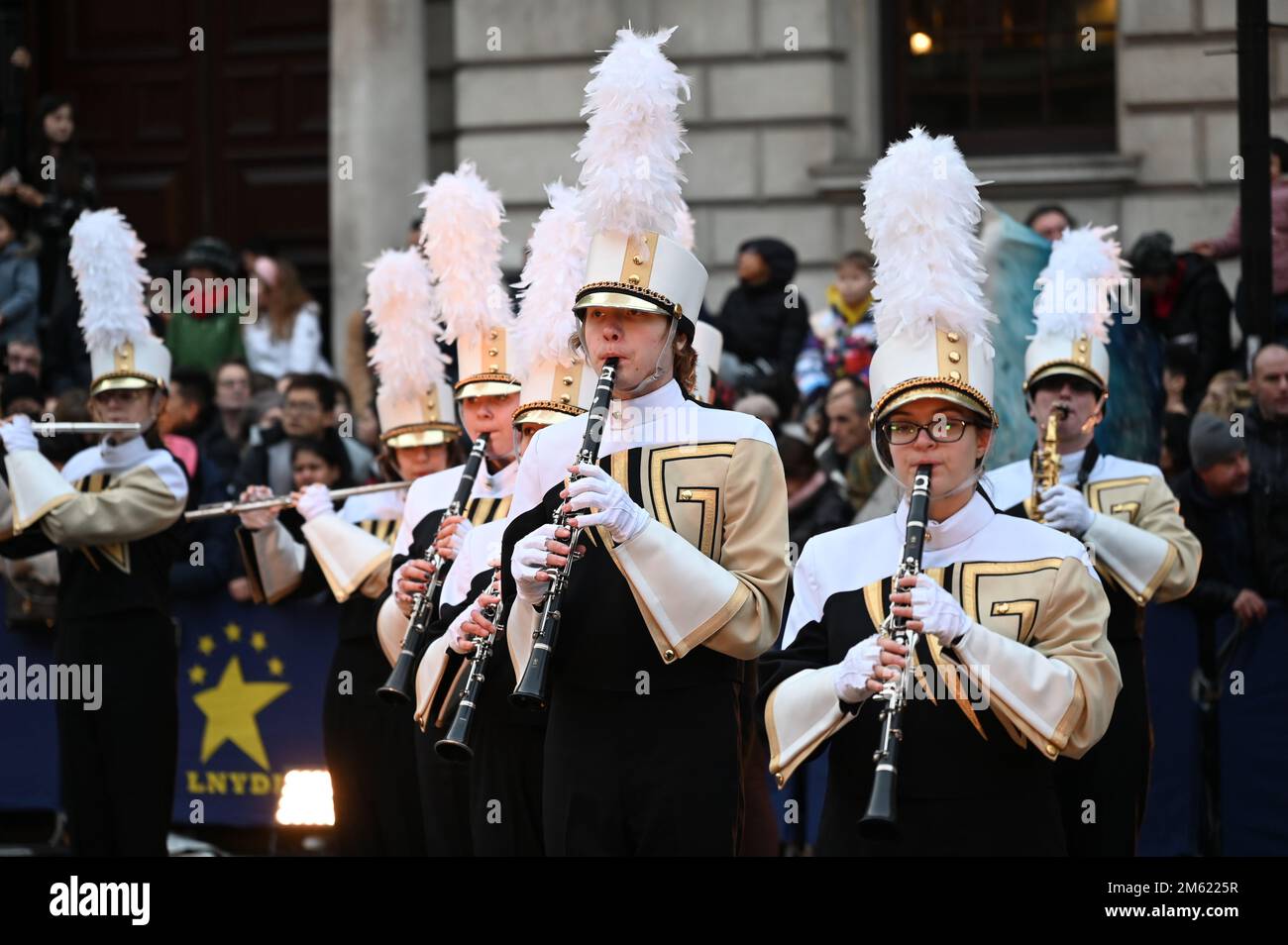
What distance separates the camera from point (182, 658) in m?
10.6

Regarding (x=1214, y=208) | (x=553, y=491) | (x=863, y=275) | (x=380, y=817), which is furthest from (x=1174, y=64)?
(x=553, y=491)

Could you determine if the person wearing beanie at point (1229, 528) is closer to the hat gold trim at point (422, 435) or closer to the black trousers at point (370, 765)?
the hat gold trim at point (422, 435)

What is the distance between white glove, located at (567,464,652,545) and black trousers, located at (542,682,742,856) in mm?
479

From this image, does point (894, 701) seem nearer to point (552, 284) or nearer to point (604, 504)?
point (604, 504)

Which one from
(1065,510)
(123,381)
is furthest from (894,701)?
(123,381)

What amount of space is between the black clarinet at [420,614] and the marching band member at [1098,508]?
5.72 feet

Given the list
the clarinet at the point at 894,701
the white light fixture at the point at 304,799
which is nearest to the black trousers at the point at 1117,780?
the clarinet at the point at 894,701

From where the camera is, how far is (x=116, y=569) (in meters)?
8.45

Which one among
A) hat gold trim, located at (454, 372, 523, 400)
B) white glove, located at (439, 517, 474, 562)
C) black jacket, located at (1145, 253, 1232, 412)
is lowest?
white glove, located at (439, 517, 474, 562)

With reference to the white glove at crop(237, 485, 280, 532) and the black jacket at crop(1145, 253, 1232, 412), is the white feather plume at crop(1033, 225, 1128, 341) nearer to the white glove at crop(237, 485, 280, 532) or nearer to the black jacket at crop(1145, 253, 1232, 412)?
the black jacket at crop(1145, 253, 1232, 412)

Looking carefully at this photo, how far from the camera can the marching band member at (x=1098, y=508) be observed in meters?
7.11

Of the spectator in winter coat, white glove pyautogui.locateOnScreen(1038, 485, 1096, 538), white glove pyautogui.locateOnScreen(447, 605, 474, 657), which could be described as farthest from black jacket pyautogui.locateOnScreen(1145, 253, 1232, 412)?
white glove pyautogui.locateOnScreen(447, 605, 474, 657)

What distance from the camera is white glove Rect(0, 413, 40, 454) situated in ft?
28.2
